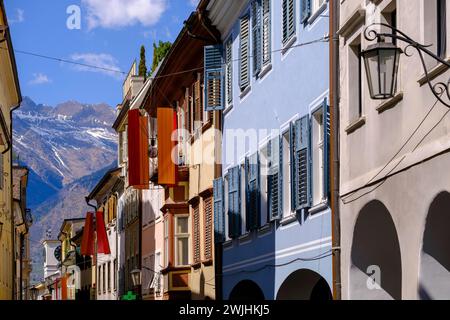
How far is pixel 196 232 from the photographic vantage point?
34.9 meters

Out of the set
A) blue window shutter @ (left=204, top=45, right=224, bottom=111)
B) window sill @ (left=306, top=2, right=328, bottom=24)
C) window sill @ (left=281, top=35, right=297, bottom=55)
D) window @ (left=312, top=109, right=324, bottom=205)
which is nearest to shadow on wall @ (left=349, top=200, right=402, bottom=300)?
window @ (left=312, top=109, right=324, bottom=205)

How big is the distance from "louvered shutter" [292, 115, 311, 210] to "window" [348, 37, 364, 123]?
2213mm

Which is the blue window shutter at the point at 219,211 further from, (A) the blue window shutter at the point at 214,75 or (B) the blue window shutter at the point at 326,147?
(B) the blue window shutter at the point at 326,147

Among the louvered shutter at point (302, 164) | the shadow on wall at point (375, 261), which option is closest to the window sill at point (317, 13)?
the louvered shutter at point (302, 164)

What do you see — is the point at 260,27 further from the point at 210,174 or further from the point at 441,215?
the point at 441,215

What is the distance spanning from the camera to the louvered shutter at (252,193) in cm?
2586

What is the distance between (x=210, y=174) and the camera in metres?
32.0

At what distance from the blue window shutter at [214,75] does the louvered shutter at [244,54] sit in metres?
2.59

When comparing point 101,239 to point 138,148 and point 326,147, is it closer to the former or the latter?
point 138,148

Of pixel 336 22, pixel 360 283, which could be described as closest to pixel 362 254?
pixel 360 283

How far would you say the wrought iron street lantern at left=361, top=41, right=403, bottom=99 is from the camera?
13172 mm

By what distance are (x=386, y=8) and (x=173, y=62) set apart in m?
19.4

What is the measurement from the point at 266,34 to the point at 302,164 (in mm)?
4638

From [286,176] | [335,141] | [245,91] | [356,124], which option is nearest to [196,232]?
[245,91]
